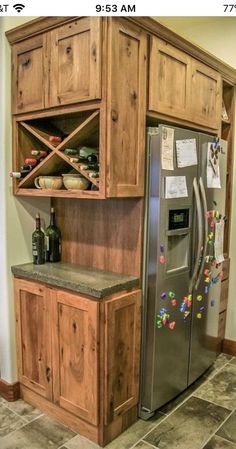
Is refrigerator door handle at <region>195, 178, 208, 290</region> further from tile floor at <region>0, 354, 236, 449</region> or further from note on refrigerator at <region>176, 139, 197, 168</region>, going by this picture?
tile floor at <region>0, 354, 236, 449</region>

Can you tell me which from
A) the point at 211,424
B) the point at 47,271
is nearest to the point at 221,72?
the point at 47,271

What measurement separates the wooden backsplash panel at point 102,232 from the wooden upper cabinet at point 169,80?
61cm

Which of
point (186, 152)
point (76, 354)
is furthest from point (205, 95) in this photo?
point (76, 354)

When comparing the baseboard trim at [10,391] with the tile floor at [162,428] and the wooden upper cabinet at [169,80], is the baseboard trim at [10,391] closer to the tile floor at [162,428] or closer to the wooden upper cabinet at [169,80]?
the tile floor at [162,428]

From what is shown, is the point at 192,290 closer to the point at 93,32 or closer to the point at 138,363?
the point at 138,363

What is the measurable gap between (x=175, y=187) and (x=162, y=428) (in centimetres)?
146

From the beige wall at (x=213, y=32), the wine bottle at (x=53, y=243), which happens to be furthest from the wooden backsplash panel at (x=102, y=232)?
the beige wall at (x=213, y=32)

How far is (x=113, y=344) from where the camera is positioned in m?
2.02

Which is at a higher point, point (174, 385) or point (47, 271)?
point (47, 271)

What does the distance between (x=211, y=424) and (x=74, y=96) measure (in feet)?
6.96

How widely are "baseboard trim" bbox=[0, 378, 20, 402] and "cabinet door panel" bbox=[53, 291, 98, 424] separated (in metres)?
0.39

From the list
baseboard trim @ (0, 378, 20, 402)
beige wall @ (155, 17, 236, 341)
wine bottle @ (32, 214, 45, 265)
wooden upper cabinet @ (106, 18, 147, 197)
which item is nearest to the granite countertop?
wine bottle @ (32, 214, 45, 265)

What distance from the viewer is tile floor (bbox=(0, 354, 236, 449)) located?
80.8 inches
